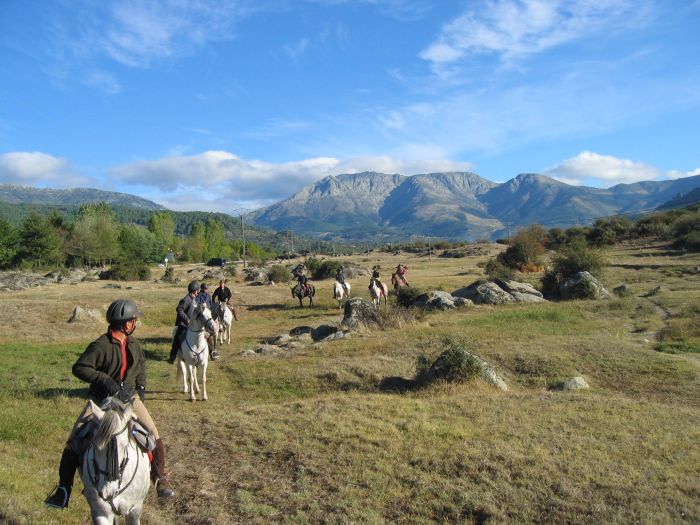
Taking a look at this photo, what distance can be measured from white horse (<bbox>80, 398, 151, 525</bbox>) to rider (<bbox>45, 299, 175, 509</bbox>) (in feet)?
1.66

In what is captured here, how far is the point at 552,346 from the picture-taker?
640 inches

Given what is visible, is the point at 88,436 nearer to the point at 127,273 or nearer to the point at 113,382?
the point at 113,382

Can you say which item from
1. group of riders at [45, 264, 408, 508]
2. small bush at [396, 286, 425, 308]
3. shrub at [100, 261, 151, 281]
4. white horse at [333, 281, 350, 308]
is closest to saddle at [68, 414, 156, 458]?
group of riders at [45, 264, 408, 508]

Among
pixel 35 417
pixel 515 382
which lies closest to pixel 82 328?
pixel 35 417

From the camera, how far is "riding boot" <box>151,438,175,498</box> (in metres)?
5.55

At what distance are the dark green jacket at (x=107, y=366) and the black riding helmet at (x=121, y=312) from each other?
0.19m

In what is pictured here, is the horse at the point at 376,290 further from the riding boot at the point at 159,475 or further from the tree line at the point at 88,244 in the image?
the tree line at the point at 88,244

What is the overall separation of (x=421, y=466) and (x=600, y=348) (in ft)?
35.3

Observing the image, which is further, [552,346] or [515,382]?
[552,346]

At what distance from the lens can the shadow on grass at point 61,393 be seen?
1168cm

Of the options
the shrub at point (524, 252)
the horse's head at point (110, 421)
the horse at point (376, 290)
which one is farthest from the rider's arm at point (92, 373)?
the shrub at point (524, 252)

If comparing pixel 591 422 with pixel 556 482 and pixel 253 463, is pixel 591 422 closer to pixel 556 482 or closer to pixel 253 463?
pixel 556 482

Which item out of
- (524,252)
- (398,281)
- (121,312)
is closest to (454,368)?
(121,312)

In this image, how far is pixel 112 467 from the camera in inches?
177
